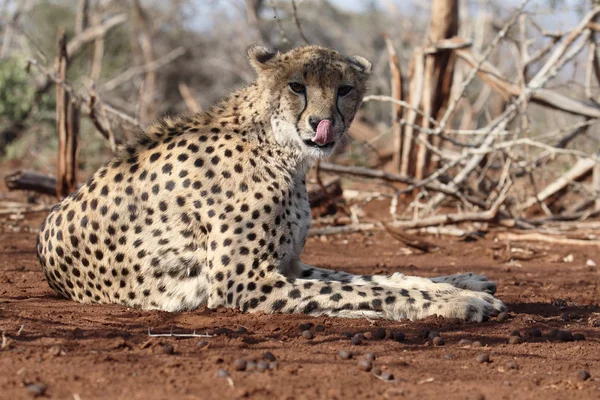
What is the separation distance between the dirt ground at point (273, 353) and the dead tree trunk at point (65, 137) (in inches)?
74.3

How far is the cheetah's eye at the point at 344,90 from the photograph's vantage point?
4172 millimetres

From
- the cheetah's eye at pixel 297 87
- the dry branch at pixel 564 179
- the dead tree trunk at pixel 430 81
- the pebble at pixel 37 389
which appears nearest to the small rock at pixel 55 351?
the pebble at pixel 37 389

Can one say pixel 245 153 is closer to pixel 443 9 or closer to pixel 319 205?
pixel 319 205

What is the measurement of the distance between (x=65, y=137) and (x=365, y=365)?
4258 millimetres

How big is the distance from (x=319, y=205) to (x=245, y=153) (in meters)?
3.08

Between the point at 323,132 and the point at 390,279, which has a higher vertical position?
the point at 323,132

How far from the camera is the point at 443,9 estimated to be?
23.8 ft

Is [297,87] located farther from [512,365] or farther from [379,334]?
[512,365]

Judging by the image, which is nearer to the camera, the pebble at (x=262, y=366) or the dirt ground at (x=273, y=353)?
the dirt ground at (x=273, y=353)

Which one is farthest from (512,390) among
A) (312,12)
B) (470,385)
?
(312,12)

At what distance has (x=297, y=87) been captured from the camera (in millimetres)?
4105

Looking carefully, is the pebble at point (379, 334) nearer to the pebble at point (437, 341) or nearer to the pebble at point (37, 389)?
the pebble at point (437, 341)

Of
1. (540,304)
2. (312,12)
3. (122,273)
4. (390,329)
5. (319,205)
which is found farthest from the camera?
(312,12)

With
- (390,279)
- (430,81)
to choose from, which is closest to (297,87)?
(390,279)
